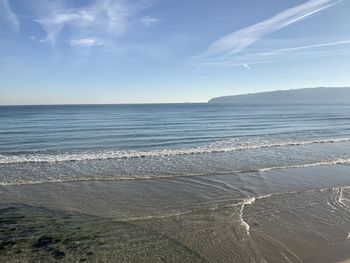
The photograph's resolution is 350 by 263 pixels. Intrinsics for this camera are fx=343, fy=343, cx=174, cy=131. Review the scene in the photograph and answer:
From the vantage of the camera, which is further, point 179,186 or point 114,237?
point 179,186

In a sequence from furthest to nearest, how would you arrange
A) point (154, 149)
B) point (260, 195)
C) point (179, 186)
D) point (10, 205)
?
point (154, 149) → point (179, 186) → point (260, 195) → point (10, 205)

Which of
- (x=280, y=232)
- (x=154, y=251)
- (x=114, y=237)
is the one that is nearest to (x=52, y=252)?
(x=114, y=237)

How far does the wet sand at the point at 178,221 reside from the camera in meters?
8.09

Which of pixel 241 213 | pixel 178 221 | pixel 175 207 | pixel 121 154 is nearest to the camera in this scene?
pixel 178 221

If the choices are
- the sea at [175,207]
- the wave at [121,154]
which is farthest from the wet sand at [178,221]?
the wave at [121,154]

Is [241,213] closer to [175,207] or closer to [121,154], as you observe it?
[175,207]

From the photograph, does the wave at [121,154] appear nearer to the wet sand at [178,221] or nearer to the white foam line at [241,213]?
the wet sand at [178,221]

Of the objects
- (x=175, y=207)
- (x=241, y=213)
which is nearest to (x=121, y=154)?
(x=175, y=207)

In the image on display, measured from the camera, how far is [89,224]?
975 centimetres

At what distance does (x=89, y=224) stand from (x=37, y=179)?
6731mm

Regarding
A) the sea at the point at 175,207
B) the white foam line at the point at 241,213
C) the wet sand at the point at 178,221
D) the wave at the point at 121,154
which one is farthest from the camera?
the wave at the point at 121,154

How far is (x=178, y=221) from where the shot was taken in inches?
398

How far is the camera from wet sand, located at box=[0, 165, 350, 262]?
809cm

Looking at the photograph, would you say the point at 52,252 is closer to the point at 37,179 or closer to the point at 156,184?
the point at 156,184
